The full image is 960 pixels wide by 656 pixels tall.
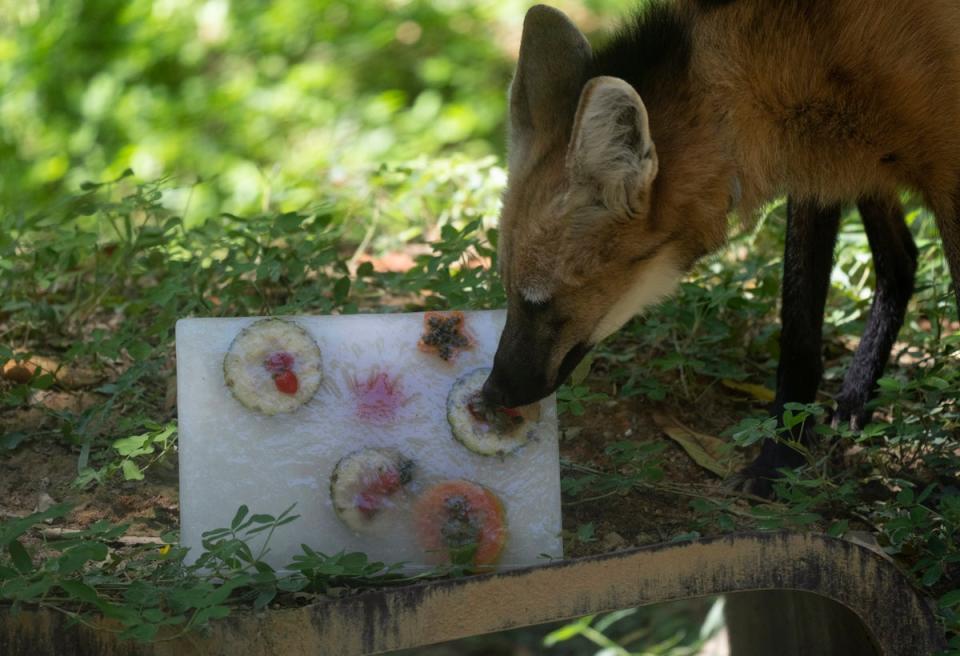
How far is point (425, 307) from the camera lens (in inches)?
150

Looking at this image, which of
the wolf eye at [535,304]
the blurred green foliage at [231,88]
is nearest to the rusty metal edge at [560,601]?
the wolf eye at [535,304]

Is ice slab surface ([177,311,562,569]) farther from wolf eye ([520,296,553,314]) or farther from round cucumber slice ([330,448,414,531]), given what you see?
wolf eye ([520,296,553,314])

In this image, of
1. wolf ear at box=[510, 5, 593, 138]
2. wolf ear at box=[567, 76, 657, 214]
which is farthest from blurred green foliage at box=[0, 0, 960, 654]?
wolf ear at box=[510, 5, 593, 138]

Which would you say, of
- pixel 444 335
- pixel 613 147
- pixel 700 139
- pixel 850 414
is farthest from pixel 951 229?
pixel 444 335

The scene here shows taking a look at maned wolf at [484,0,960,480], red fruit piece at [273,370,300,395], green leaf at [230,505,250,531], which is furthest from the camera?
maned wolf at [484,0,960,480]

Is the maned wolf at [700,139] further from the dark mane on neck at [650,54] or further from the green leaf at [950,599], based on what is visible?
the green leaf at [950,599]

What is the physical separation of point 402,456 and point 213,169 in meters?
4.99

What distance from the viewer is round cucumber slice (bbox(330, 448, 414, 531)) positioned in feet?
8.33

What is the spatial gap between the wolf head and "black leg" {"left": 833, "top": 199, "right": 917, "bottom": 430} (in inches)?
38.6

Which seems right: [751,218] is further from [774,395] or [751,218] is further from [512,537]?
[512,537]

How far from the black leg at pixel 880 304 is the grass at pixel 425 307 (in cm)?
10

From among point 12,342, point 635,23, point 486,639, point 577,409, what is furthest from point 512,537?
point 486,639

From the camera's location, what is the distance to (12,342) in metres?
3.86

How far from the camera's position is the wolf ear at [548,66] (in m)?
2.88
